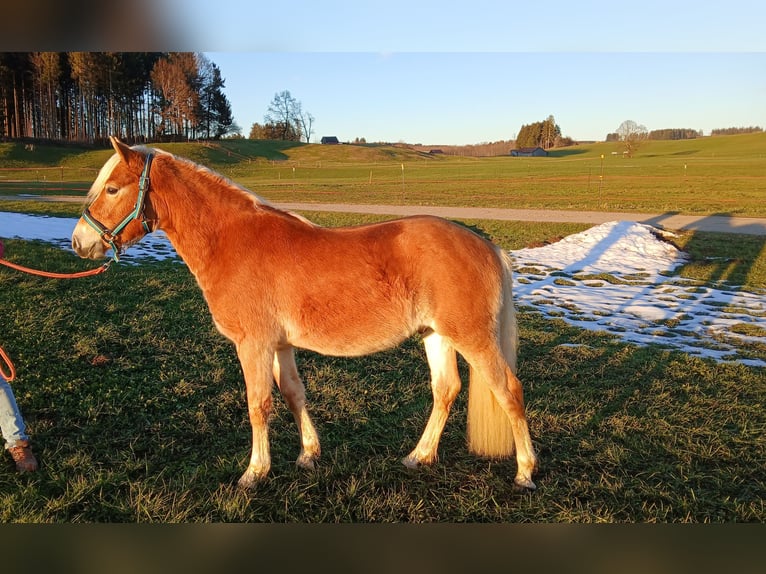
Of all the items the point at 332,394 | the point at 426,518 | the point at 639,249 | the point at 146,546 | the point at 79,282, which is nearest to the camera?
the point at 146,546

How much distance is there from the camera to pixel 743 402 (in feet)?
15.2

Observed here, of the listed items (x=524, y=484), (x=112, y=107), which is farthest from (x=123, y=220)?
(x=112, y=107)

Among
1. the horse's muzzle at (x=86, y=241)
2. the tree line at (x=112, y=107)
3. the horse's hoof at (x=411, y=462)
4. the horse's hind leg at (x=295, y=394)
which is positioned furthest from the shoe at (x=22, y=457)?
the tree line at (x=112, y=107)

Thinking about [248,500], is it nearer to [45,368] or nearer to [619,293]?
[45,368]

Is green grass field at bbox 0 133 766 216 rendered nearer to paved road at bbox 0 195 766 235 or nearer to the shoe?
paved road at bbox 0 195 766 235

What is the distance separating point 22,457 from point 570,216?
17.9m

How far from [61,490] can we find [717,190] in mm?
29814

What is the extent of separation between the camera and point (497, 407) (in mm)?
3334

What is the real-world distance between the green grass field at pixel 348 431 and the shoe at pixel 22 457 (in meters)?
0.07

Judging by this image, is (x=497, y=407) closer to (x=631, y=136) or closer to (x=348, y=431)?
(x=348, y=431)

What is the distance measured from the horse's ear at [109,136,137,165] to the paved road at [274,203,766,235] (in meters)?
14.3

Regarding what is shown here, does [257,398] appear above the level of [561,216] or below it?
below

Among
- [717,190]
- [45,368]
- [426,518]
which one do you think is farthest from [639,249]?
[717,190]
